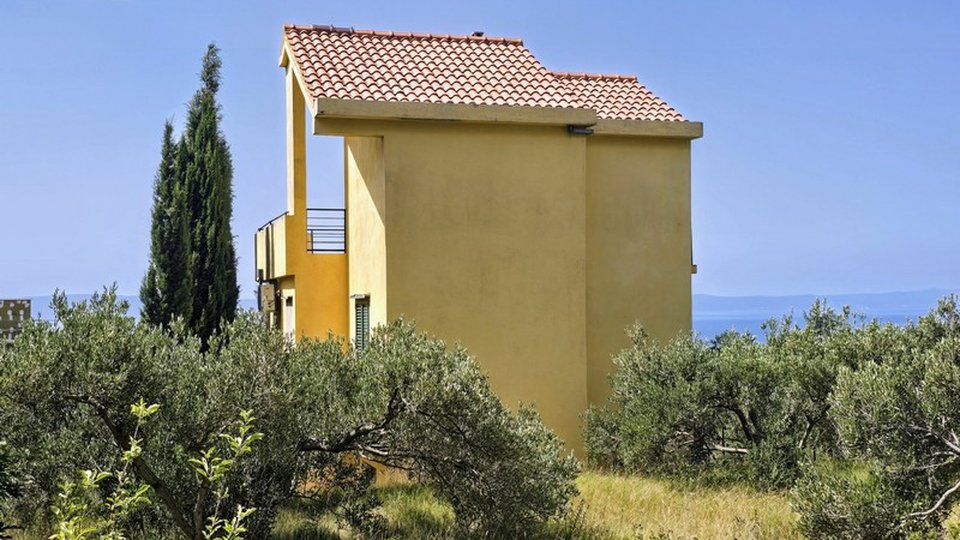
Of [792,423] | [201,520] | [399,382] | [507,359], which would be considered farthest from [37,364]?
[792,423]

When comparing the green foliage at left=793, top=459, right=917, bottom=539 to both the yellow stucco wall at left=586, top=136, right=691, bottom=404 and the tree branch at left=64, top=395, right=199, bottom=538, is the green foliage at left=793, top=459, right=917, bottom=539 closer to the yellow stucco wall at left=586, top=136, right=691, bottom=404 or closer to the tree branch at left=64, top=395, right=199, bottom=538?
the yellow stucco wall at left=586, top=136, right=691, bottom=404

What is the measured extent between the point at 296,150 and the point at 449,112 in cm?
326

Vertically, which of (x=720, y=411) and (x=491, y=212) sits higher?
(x=491, y=212)

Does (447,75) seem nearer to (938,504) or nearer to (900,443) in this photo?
(900,443)

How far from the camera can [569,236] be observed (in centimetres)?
1605

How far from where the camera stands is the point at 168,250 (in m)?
20.3

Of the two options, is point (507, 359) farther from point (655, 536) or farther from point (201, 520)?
point (201, 520)

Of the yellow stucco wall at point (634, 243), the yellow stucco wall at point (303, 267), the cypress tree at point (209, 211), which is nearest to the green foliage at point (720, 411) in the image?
the yellow stucco wall at point (634, 243)

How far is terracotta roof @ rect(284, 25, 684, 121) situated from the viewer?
15.6 meters

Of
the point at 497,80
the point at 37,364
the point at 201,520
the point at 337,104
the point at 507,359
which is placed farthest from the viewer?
the point at 497,80

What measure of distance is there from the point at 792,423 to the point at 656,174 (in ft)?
15.8

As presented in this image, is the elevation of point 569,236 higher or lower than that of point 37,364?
higher

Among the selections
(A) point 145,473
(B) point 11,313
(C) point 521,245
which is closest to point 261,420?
(A) point 145,473

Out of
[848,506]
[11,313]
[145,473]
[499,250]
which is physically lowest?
→ [848,506]
